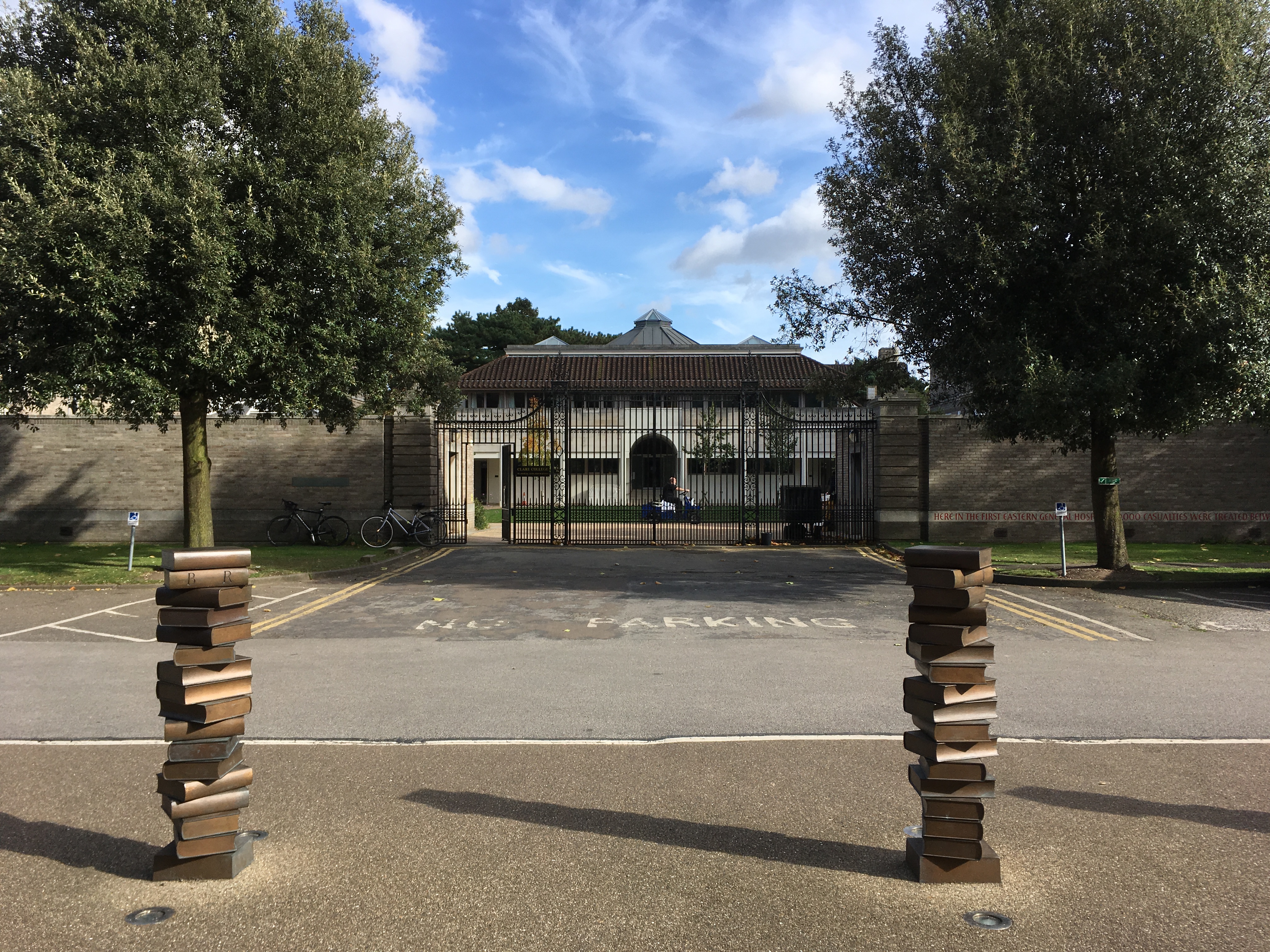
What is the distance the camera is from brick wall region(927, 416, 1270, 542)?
A: 21859 millimetres

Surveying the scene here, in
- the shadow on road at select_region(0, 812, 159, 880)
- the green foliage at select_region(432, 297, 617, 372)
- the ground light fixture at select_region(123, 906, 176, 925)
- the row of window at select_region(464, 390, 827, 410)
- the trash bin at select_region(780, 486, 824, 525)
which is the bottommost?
the ground light fixture at select_region(123, 906, 176, 925)

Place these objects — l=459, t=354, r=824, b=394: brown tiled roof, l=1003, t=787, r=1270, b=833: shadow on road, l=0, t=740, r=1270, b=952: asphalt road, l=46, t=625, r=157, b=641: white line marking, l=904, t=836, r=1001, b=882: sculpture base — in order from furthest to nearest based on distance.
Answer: l=459, t=354, r=824, b=394: brown tiled roof
l=46, t=625, r=157, b=641: white line marking
l=1003, t=787, r=1270, b=833: shadow on road
l=904, t=836, r=1001, b=882: sculpture base
l=0, t=740, r=1270, b=952: asphalt road

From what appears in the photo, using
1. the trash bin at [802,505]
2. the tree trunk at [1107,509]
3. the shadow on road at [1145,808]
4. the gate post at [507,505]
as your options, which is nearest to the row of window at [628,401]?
the gate post at [507,505]

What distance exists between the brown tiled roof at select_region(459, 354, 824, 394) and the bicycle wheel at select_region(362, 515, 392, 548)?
61.9 feet

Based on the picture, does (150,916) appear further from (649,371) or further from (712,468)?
(649,371)

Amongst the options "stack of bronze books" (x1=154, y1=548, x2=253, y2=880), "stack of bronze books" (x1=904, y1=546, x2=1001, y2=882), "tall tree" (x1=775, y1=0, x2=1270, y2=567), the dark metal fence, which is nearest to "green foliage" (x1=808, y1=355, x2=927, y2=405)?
the dark metal fence

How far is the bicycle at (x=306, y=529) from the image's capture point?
69.8ft

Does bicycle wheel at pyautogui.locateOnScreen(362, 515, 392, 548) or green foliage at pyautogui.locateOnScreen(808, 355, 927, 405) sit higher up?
green foliage at pyautogui.locateOnScreen(808, 355, 927, 405)

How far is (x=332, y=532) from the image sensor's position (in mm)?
21359

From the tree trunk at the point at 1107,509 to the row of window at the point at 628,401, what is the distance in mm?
21136

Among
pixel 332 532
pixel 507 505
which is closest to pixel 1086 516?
pixel 507 505

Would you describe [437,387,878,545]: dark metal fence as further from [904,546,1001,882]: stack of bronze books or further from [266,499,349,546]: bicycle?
[904,546,1001,882]: stack of bronze books

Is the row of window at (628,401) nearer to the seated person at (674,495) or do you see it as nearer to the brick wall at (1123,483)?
the seated person at (674,495)

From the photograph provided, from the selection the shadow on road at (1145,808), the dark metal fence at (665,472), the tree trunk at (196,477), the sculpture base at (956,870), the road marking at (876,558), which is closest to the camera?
the sculpture base at (956,870)
